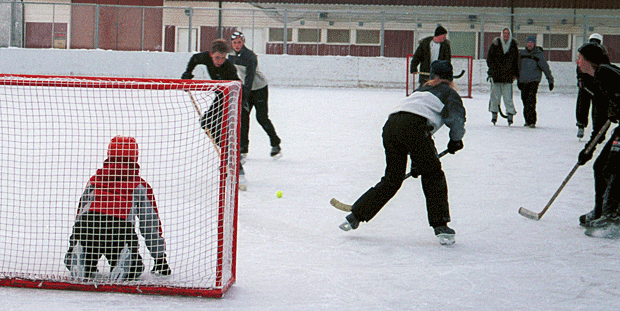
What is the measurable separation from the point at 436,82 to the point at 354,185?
206cm

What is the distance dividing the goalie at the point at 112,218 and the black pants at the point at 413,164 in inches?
59.2

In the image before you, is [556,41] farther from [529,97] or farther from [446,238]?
[446,238]

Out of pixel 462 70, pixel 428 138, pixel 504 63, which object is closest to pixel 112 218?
pixel 428 138

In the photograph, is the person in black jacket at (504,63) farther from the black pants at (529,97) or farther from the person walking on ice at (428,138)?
the person walking on ice at (428,138)

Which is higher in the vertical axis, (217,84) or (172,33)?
(172,33)

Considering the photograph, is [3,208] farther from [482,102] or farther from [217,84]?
[482,102]

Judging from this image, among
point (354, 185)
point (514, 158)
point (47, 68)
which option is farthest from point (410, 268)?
point (47, 68)

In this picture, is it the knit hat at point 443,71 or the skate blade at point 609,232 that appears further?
the skate blade at point 609,232

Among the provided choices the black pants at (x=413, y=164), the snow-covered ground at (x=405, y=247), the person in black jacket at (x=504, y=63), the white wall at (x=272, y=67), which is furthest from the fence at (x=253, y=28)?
the black pants at (x=413, y=164)

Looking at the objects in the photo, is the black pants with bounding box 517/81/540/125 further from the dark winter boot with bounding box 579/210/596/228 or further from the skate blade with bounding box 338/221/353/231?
the skate blade with bounding box 338/221/353/231

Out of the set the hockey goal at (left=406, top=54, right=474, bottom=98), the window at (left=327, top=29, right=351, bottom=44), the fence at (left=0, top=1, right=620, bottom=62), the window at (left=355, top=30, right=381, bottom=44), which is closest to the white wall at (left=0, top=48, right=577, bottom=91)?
the hockey goal at (left=406, top=54, right=474, bottom=98)

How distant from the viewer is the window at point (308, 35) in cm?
1948

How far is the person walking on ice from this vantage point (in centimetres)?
399

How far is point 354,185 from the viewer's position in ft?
19.6
